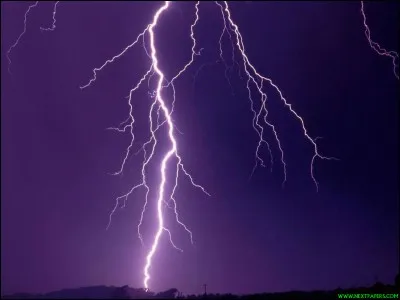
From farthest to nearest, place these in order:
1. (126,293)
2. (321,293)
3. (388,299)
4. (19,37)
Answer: (19,37)
(126,293)
(321,293)
(388,299)

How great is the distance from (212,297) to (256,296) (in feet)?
4.19

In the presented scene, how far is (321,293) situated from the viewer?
10.3m

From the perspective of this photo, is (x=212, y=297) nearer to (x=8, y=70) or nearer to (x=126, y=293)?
(x=126, y=293)

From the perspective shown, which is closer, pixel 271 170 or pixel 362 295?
pixel 362 295

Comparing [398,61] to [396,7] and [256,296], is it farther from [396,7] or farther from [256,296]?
[256,296]

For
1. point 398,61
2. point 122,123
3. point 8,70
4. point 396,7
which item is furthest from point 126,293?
point 396,7

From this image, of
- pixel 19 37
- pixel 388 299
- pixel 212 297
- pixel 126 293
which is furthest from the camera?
pixel 19 37

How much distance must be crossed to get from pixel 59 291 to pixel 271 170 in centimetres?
937

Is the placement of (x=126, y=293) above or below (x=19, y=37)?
below

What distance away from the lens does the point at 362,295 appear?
9680 mm

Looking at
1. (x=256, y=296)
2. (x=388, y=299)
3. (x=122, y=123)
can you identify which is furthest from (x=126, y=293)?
(x=388, y=299)

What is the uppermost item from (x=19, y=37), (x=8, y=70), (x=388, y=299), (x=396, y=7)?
(x=396, y=7)

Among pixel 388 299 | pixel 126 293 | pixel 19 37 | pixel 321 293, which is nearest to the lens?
pixel 388 299

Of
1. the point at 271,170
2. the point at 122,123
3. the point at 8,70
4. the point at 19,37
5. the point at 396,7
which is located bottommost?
the point at 271,170
